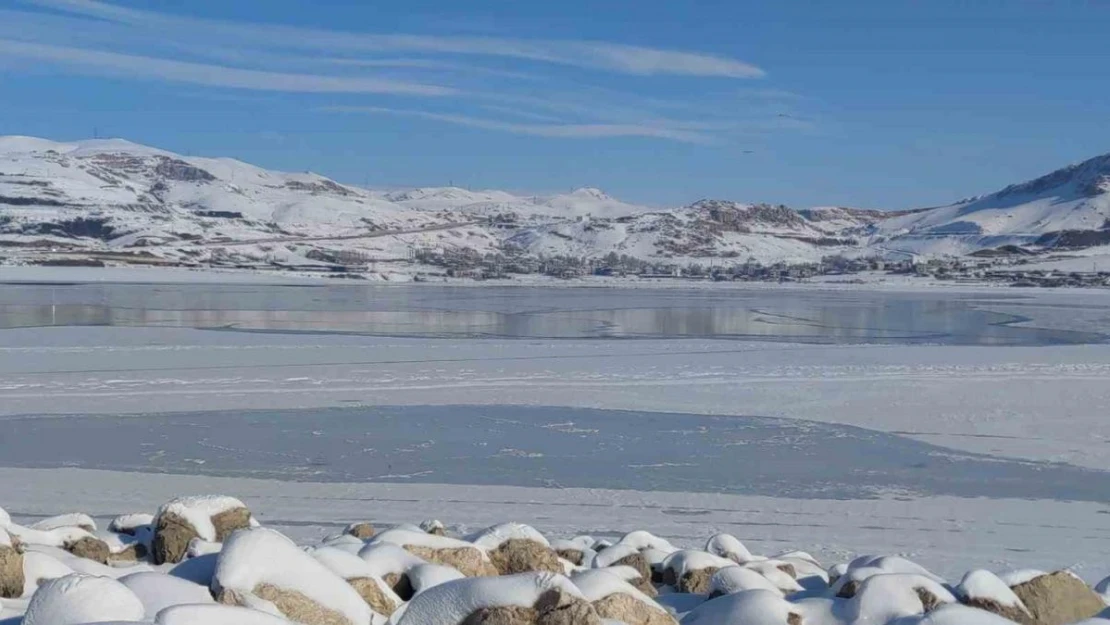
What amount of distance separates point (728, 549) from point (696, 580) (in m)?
0.93

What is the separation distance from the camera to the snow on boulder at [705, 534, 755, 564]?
8.75 meters

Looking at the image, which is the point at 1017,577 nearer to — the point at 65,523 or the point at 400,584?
the point at 400,584

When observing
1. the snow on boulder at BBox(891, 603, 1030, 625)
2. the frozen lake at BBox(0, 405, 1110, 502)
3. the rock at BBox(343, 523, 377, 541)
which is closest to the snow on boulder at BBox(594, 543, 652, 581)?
the rock at BBox(343, 523, 377, 541)

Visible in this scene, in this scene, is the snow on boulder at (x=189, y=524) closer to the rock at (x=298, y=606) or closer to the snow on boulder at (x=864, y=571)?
the rock at (x=298, y=606)

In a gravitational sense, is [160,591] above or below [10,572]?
above

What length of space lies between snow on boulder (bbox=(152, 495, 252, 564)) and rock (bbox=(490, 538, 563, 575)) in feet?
5.54

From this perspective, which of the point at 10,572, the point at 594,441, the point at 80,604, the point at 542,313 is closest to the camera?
the point at 80,604

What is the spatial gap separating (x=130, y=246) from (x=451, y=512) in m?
93.6

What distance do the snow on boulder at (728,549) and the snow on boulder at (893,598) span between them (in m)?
2.17

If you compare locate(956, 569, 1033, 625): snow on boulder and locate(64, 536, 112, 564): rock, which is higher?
locate(956, 569, 1033, 625): snow on boulder

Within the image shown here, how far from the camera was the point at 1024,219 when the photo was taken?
152375mm

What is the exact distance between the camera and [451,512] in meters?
11.5

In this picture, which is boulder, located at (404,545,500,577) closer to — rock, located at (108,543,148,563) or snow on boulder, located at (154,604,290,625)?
rock, located at (108,543,148,563)

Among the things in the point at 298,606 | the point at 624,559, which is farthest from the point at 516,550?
the point at 298,606
